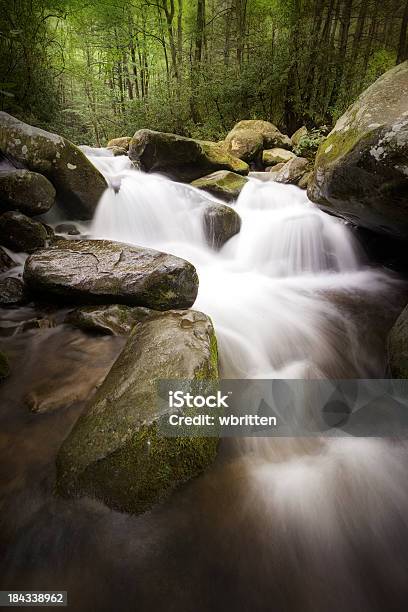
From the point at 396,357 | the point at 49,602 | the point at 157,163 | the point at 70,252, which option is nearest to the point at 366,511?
the point at 396,357

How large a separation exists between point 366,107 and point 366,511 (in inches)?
163

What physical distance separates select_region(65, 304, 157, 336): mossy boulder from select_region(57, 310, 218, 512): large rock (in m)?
1.03

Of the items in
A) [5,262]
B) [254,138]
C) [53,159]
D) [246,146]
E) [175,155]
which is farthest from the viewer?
[254,138]

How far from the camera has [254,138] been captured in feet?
33.2

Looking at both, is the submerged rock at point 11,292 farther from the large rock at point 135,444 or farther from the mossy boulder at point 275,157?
the mossy boulder at point 275,157

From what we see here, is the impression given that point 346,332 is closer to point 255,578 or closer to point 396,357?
point 396,357

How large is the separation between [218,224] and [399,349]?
4214mm

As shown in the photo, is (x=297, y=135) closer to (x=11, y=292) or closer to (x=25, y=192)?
(x=25, y=192)

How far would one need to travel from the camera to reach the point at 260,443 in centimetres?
236

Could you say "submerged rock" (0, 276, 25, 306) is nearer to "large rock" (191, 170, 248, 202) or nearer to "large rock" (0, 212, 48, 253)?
"large rock" (0, 212, 48, 253)

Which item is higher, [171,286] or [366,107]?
[366,107]

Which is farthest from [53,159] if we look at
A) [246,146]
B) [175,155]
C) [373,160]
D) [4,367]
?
[246,146]

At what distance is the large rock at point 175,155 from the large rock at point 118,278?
4.72 m

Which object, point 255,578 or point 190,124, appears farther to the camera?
point 190,124
